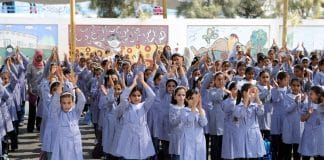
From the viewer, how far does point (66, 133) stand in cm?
594

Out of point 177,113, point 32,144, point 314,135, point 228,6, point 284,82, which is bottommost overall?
point 32,144

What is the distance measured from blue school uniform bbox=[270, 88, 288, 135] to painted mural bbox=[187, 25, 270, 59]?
9.99 meters

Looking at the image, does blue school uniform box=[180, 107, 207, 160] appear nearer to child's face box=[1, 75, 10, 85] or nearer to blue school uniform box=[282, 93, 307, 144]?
blue school uniform box=[282, 93, 307, 144]

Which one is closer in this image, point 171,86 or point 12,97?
point 171,86

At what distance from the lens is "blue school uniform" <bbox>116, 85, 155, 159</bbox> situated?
609 centimetres

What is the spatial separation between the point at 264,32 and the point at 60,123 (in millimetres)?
13502

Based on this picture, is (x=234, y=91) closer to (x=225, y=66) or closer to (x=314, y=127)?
(x=314, y=127)

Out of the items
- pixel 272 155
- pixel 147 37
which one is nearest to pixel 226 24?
pixel 147 37

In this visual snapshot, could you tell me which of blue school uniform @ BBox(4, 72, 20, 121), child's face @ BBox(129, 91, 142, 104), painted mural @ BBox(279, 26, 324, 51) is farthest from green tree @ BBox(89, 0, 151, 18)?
child's face @ BBox(129, 91, 142, 104)

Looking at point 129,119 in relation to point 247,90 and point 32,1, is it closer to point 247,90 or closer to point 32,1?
point 247,90

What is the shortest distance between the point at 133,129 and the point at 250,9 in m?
19.7

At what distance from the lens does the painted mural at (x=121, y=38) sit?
Answer: 53.4 ft

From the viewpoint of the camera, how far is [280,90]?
23.6 ft

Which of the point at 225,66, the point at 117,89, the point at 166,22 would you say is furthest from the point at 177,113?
the point at 166,22
